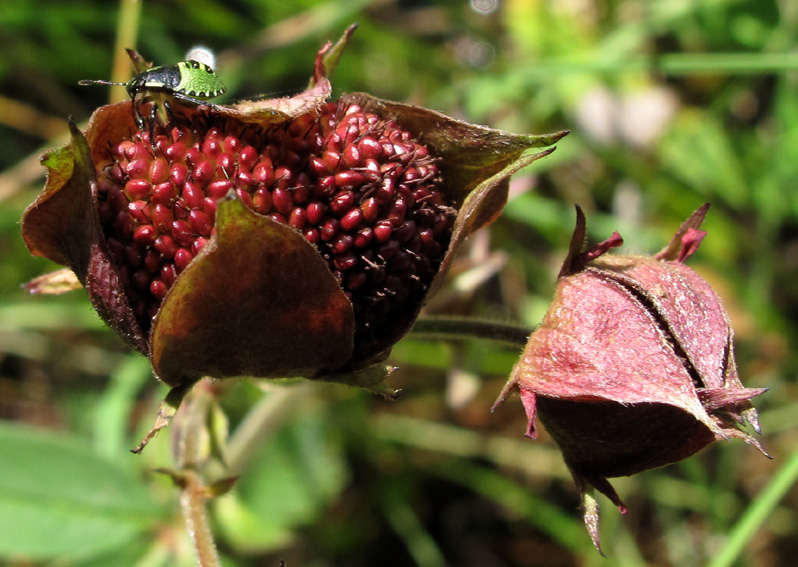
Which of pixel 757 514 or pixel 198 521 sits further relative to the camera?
pixel 757 514

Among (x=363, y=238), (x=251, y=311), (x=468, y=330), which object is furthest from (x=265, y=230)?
(x=468, y=330)

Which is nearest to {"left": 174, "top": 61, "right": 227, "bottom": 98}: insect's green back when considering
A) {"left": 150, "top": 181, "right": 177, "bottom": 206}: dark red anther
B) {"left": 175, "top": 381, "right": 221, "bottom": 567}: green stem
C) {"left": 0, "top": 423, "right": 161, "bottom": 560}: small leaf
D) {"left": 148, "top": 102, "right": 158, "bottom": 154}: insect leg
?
{"left": 148, "top": 102, "right": 158, "bottom": 154}: insect leg

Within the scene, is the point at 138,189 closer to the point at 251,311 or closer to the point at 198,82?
the point at 198,82

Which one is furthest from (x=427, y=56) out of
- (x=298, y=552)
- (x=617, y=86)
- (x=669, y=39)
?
(x=298, y=552)

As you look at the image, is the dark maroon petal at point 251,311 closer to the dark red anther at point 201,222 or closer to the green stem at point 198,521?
the dark red anther at point 201,222

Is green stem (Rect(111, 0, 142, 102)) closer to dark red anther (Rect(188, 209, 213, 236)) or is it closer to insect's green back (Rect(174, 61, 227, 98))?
insect's green back (Rect(174, 61, 227, 98))
